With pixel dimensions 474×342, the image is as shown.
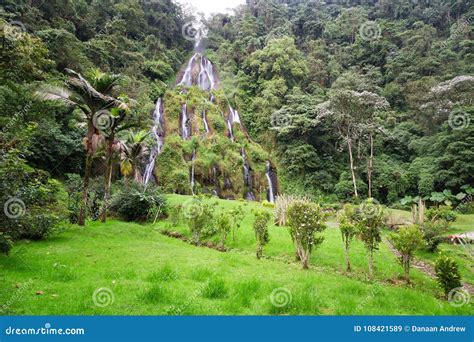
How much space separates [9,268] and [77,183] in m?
12.1

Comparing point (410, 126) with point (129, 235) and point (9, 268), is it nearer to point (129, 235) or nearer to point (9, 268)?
point (129, 235)

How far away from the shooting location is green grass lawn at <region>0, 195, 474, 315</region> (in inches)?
205

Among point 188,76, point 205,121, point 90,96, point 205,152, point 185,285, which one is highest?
point 188,76

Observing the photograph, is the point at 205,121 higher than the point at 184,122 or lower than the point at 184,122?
higher

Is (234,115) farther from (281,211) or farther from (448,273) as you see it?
(448,273)

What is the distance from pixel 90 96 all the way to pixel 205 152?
16.9 metres

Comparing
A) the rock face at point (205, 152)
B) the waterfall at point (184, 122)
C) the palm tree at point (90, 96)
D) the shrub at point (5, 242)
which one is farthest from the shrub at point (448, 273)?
the waterfall at point (184, 122)

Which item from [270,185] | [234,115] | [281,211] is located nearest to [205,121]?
[234,115]

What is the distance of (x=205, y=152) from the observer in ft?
95.5

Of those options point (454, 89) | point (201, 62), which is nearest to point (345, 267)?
point (454, 89)

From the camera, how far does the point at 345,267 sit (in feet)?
32.8

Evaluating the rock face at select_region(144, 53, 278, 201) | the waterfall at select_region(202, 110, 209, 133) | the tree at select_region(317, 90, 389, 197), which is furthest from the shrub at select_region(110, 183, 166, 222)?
the tree at select_region(317, 90, 389, 197)

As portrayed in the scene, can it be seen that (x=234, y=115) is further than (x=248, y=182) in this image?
Yes

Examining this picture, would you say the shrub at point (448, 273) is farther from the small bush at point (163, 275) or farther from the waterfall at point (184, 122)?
the waterfall at point (184, 122)
